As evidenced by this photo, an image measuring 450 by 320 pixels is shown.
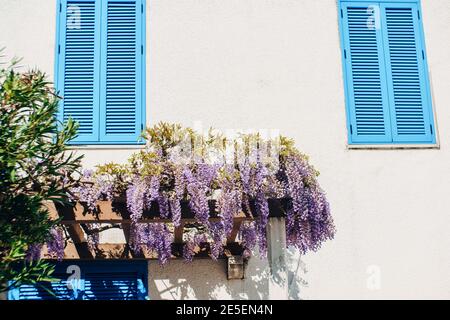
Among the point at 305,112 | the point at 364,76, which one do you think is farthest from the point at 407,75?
the point at 305,112

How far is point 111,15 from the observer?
721 cm

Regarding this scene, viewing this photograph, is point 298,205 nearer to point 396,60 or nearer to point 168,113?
point 168,113

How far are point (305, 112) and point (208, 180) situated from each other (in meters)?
2.01

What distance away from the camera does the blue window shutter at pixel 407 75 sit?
7109 millimetres

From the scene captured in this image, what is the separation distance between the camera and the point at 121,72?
7.05 meters

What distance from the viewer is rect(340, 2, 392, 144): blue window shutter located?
7.07 meters

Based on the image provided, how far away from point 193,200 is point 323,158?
2018 millimetres

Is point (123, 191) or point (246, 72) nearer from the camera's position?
point (123, 191)

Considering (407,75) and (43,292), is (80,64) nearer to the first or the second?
(43,292)

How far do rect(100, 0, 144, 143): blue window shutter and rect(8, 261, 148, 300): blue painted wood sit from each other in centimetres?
117

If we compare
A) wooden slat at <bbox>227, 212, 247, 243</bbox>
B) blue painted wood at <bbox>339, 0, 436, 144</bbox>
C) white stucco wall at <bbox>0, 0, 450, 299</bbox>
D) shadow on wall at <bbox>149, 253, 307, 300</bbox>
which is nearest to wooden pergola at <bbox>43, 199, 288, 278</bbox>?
wooden slat at <bbox>227, 212, 247, 243</bbox>

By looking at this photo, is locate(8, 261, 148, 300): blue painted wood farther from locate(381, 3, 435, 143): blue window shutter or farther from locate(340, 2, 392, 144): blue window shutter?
locate(381, 3, 435, 143): blue window shutter
